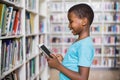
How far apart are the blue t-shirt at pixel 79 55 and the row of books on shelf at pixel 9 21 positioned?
2.21 ft

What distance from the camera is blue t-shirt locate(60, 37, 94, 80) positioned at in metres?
1.30

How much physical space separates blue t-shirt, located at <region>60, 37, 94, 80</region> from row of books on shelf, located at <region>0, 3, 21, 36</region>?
2.21ft

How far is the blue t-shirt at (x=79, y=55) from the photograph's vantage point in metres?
1.30

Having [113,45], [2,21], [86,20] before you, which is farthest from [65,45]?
[86,20]

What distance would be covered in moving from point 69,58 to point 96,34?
4851 millimetres

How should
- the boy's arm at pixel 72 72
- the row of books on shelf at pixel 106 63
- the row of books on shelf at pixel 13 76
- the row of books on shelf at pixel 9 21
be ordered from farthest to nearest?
the row of books on shelf at pixel 106 63
the row of books on shelf at pixel 13 76
the row of books on shelf at pixel 9 21
the boy's arm at pixel 72 72

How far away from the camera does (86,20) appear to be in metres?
1.36

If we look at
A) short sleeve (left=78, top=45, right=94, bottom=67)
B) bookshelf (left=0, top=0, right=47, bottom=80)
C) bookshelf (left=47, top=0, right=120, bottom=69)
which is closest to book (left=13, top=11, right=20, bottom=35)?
bookshelf (left=0, top=0, right=47, bottom=80)

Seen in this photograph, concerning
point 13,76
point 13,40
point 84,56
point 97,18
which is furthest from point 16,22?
Answer: point 97,18

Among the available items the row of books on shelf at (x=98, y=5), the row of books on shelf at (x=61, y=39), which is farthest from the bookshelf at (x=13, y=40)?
→ the row of books on shelf at (x=98, y=5)

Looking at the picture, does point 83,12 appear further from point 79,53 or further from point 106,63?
point 106,63

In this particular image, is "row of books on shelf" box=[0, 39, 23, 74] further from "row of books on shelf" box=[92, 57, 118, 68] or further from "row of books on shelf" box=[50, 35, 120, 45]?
"row of books on shelf" box=[92, 57, 118, 68]

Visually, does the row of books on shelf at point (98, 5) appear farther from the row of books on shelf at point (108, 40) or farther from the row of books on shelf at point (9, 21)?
the row of books on shelf at point (9, 21)

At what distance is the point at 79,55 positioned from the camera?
1317 millimetres
